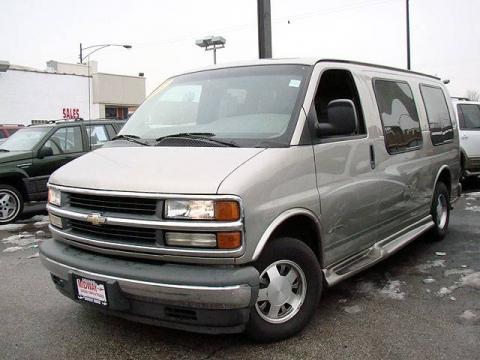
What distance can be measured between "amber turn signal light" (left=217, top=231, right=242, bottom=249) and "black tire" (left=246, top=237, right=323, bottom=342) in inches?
10.7

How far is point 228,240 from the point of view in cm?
301

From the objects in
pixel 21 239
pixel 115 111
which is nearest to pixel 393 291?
pixel 21 239

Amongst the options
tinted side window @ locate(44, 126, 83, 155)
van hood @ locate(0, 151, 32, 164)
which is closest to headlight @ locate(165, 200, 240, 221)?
van hood @ locate(0, 151, 32, 164)

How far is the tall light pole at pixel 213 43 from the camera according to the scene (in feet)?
63.5

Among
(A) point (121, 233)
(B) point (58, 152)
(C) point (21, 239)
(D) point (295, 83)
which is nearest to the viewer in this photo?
(A) point (121, 233)

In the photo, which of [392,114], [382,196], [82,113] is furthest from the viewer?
[82,113]

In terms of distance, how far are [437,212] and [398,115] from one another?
1772 mm

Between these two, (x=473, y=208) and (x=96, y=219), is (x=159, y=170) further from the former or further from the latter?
(x=473, y=208)

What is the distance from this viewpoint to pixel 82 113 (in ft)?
119

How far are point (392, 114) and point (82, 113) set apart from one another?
3410 cm

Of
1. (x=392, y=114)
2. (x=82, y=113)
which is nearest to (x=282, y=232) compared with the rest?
(x=392, y=114)

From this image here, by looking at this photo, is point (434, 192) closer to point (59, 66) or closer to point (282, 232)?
point (282, 232)

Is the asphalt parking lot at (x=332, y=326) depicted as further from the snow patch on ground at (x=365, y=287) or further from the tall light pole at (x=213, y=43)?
the tall light pole at (x=213, y=43)

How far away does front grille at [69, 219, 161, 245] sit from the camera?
316cm
